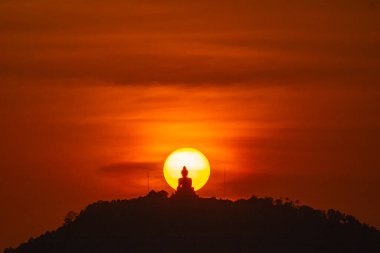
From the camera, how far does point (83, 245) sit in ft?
531

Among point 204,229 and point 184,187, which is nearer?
point 184,187

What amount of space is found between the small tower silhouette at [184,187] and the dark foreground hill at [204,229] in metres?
1.59

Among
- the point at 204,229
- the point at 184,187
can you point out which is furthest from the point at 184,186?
the point at 204,229

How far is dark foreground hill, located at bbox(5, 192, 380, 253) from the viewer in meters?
161

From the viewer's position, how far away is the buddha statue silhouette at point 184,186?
153 m

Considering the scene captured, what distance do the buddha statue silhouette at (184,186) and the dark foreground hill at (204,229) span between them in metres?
2.23

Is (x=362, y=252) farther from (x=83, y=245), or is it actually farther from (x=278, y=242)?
(x=83, y=245)

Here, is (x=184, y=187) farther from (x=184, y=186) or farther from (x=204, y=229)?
(x=204, y=229)

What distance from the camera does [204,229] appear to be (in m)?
162

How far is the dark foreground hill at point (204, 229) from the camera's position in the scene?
527ft

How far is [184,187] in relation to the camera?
15412 cm

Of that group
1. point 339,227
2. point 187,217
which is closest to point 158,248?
point 187,217

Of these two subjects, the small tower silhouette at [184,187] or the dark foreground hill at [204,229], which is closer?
the small tower silhouette at [184,187]

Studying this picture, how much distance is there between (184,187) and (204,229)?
30.1 ft
